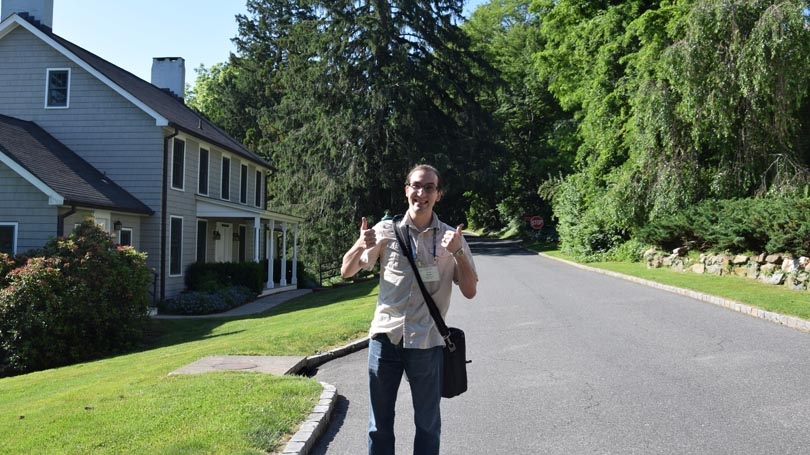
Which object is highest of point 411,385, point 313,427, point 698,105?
point 698,105

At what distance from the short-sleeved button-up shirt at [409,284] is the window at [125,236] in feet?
59.3

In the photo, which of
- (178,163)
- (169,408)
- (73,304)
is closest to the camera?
(169,408)

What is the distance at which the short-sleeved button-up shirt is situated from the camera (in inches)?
152

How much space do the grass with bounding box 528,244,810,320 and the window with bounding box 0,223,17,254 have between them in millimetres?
16517

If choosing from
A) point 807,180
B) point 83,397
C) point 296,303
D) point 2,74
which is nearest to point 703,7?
point 807,180

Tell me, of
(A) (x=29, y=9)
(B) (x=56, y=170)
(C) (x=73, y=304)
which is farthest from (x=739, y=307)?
(A) (x=29, y=9)

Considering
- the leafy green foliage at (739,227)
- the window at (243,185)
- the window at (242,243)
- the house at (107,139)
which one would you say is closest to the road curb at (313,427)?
the leafy green foliage at (739,227)

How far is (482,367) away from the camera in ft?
27.7

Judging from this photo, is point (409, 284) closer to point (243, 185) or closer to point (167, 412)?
point (167, 412)

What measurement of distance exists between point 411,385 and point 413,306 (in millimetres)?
456

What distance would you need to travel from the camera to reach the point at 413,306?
3.91 m

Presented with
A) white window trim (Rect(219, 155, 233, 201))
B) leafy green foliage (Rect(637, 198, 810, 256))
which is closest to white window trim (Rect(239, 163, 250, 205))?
white window trim (Rect(219, 155, 233, 201))

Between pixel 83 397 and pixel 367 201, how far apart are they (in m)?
29.3

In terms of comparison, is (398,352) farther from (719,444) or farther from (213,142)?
(213,142)
